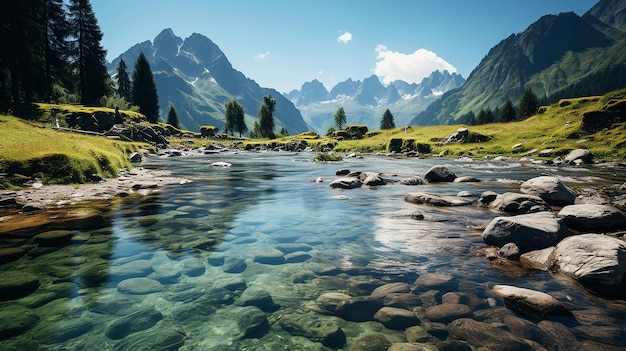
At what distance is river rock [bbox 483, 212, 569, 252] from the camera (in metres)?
8.56

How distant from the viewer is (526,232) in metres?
8.72

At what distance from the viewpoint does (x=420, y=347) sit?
4.71 metres

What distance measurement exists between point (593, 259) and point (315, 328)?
21.2 feet

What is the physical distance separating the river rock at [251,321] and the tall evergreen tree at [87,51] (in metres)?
86.8

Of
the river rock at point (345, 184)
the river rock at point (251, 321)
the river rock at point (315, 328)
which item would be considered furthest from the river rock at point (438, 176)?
the river rock at point (251, 321)

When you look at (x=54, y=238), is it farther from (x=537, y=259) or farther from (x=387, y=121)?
(x=387, y=121)

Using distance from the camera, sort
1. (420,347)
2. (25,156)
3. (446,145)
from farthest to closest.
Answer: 1. (446,145)
2. (25,156)
3. (420,347)

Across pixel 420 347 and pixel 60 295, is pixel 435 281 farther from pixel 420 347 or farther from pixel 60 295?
pixel 60 295

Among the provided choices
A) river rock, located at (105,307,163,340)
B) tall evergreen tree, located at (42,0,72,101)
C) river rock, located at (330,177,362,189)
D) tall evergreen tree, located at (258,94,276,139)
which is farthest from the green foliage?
river rock, located at (105,307,163,340)

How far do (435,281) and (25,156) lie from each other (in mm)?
21574

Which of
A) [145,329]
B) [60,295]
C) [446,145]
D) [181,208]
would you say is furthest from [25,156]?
[446,145]

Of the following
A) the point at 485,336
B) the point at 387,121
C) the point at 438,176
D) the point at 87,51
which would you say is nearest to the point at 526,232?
the point at 485,336

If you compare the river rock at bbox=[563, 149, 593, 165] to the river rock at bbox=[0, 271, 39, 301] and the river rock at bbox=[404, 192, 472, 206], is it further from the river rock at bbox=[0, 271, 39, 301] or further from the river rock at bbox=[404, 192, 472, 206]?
the river rock at bbox=[0, 271, 39, 301]

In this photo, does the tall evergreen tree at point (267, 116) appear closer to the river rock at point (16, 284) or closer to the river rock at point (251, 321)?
the river rock at point (16, 284)
